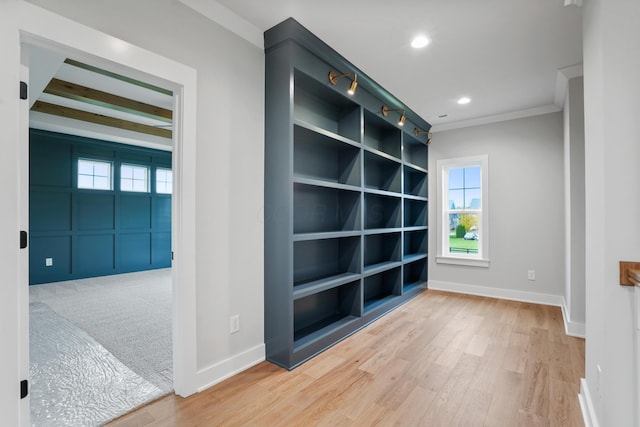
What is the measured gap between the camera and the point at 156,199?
21.7 ft

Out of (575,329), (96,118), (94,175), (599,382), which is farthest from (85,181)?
(575,329)

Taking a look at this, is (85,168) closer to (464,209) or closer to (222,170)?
(222,170)

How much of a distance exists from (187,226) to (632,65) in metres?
2.38

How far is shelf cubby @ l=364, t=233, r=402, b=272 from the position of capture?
12.7 feet

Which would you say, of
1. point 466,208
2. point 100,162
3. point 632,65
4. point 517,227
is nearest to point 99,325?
point 100,162

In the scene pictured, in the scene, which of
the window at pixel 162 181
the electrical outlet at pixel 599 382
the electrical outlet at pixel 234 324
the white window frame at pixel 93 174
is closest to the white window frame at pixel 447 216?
the electrical outlet at pixel 599 382

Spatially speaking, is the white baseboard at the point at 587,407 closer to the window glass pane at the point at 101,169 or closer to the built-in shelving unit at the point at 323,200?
the built-in shelving unit at the point at 323,200

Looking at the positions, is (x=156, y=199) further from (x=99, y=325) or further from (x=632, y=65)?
(x=632, y=65)

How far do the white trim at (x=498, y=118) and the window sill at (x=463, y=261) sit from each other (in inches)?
78.5

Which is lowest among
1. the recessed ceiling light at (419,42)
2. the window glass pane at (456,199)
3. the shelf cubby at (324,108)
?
the window glass pane at (456,199)

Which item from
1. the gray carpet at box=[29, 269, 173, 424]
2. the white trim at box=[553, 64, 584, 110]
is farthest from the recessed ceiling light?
the gray carpet at box=[29, 269, 173, 424]

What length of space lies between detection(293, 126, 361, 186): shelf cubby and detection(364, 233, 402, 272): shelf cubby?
104 cm

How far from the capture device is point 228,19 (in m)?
2.14

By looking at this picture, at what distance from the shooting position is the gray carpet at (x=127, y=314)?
236cm
